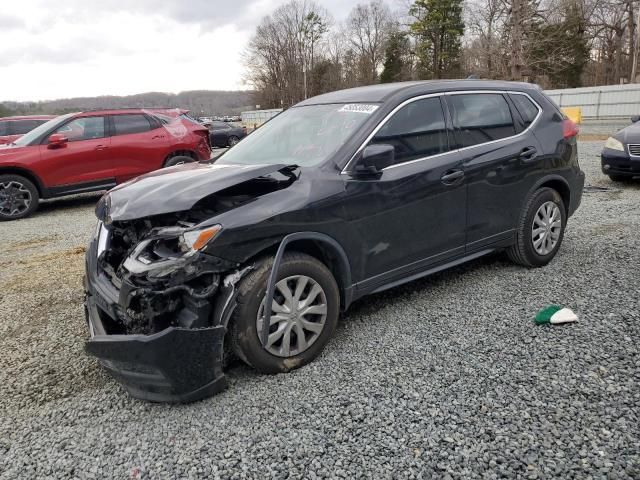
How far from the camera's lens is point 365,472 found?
82.4 inches

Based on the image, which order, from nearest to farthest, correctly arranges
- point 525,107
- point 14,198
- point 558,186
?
point 525,107
point 558,186
point 14,198

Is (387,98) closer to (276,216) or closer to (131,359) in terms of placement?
(276,216)

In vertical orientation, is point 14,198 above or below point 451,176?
below

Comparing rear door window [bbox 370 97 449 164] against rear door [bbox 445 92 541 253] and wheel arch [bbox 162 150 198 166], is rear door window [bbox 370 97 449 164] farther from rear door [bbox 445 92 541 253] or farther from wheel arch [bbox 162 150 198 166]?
wheel arch [bbox 162 150 198 166]

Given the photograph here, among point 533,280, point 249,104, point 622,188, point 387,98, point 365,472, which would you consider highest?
point 249,104

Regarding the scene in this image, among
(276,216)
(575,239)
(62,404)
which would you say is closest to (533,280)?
(575,239)

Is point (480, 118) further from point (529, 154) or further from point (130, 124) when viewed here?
point (130, 124)

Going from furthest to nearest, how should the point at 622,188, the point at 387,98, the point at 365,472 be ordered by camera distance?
the point at 622,188 < the point at 387,98 < the point at 365,472

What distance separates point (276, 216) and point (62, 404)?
1.64 meters

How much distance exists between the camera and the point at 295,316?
2.85 metres

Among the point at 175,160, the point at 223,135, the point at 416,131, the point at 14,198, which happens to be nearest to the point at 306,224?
the point at 416,131

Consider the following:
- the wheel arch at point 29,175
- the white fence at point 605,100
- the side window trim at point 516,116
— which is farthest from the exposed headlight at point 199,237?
the white fence at point 605,100

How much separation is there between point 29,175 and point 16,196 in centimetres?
43

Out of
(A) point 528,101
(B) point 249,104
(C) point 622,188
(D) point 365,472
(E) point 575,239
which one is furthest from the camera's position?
(B) point 249,104
